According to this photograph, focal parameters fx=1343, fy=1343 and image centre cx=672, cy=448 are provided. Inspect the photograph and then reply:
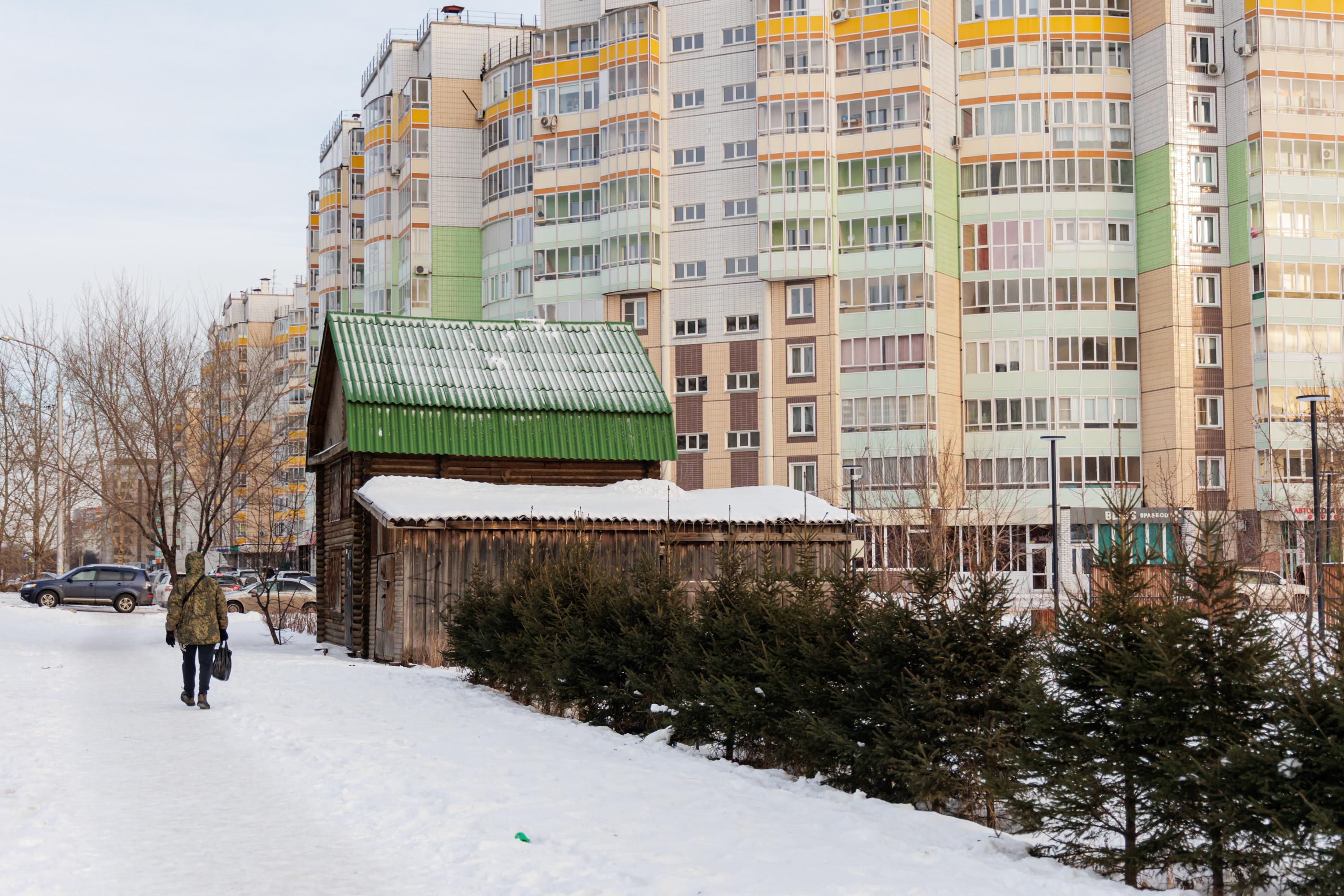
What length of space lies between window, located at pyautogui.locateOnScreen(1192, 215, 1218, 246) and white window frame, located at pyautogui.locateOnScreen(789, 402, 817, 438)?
65.6 ft

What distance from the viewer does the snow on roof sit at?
26.3 m

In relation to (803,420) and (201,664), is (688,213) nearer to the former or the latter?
(803,420)

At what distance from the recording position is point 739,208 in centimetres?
6775

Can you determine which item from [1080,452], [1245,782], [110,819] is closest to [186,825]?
[110,819]

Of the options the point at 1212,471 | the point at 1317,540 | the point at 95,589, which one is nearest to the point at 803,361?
the point at 1212,471

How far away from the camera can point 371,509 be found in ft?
88.2

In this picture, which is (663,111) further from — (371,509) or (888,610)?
(888,610)

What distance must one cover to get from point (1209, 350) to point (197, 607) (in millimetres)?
57185

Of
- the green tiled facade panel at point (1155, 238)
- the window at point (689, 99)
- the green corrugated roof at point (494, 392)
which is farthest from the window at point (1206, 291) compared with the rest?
the green corrugated roof at point (494, 392)

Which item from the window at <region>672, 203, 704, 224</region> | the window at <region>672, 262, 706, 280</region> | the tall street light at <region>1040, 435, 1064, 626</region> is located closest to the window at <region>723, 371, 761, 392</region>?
the window at <region>672, 262, 706, 280</region>

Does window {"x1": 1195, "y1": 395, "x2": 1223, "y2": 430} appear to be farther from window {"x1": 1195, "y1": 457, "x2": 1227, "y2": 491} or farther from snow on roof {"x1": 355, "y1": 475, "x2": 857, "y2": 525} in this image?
snow on roof {"x1": 355, "y1": 475, "x2": 857, "y2": 525}

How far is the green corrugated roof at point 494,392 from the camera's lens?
29438mm

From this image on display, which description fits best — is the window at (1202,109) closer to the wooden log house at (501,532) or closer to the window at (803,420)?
the window at (803,420)

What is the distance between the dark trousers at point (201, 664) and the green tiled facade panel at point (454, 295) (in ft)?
199
